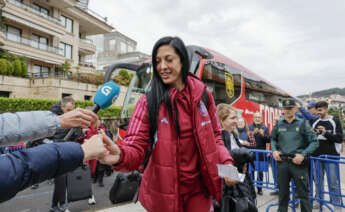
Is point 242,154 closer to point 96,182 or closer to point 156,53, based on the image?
point 156,53

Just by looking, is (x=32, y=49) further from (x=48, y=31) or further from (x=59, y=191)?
(x=59, y=191)

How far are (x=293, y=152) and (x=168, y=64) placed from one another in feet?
9.65

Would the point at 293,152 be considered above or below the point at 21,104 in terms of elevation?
below

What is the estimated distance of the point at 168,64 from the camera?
1.67 meters

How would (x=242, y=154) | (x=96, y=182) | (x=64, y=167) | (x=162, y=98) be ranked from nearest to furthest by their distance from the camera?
(x=64, y=167) < (x=162, y=98) < (x=242, y=154) < (x=96, y=182)

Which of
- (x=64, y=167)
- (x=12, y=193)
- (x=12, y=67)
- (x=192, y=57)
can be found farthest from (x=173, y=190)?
(x=12, y=67)

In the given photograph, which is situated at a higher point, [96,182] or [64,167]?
[64,167]

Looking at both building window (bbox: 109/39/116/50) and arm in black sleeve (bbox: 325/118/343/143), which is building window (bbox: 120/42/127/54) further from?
arm in black sleeve (bbox: 325/118/343/143)

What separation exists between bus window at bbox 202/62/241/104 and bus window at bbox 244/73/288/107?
0.78 metres

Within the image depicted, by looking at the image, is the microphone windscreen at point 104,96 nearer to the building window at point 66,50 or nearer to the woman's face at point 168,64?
the woman's face at point 168,64

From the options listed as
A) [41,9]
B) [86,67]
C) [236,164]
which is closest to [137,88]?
[236,164]

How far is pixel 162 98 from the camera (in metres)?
1.61

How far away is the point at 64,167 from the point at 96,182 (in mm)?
5960

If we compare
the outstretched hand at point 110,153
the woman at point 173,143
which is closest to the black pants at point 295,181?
the woman at point 173,143
